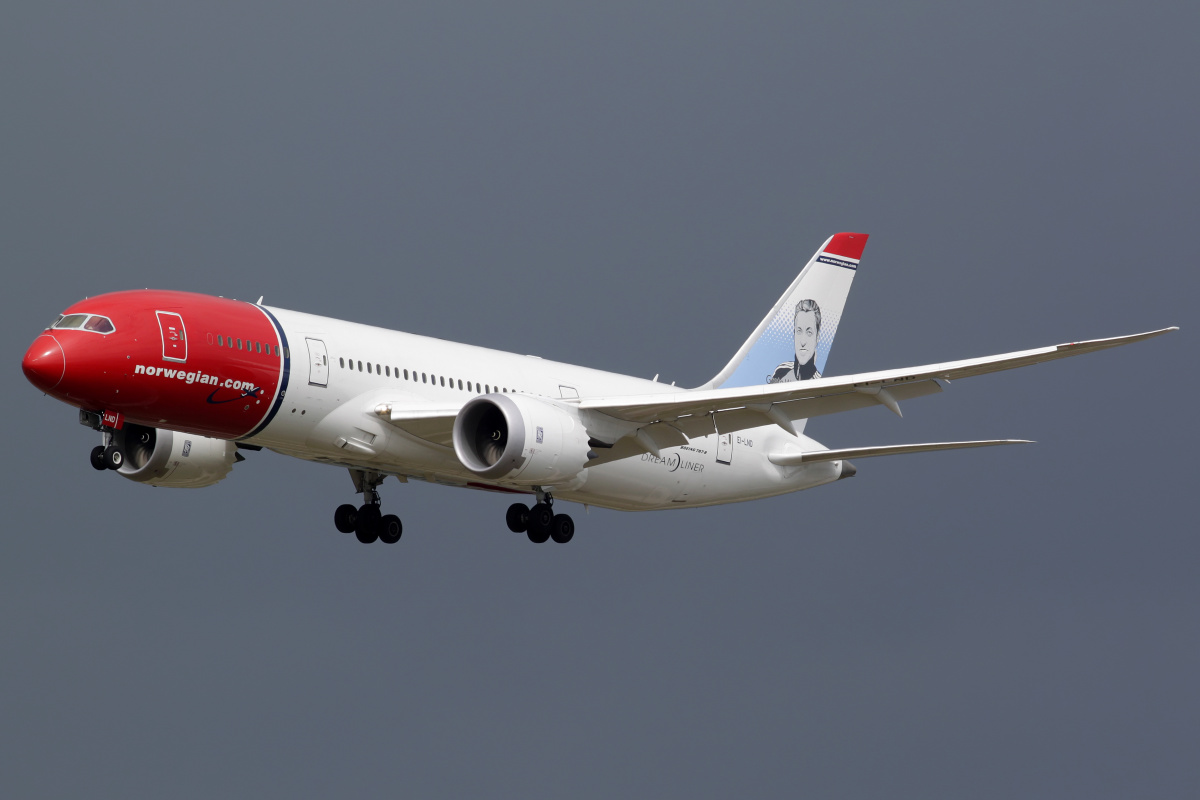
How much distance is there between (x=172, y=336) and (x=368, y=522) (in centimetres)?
1051

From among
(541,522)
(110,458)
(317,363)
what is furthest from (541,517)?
(110,458)

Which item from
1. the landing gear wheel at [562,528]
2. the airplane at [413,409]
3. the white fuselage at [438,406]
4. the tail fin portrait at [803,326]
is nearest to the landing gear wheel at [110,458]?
the airplane at [413,409]

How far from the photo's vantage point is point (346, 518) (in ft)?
138

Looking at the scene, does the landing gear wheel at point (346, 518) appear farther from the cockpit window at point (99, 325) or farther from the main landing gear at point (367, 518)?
the cockpit window at point (99, 325)

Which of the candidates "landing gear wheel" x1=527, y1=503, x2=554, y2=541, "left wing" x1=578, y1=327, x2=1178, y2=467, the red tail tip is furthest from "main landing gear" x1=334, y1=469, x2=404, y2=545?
the red tail tip

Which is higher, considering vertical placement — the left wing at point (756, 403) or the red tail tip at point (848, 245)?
the red tail tip at point (848, 245)

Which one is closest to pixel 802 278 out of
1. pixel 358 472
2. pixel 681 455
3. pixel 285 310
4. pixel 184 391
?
pixel 681 455

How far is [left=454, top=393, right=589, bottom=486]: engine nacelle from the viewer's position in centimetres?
3503

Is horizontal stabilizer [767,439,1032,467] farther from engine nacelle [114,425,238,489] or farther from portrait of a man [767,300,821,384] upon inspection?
engine nacelle [114,425,238,489]

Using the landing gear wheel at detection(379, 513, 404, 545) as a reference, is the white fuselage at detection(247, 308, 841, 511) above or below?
above

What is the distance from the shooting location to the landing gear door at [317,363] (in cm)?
3488

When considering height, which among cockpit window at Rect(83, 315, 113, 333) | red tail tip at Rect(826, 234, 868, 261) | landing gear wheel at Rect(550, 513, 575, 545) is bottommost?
landing gear wheel at Rect(550, 513, 575, 545)

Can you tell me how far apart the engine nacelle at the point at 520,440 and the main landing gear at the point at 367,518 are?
6.57 meters

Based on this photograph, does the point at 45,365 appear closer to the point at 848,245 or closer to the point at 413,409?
the point at 413,409
